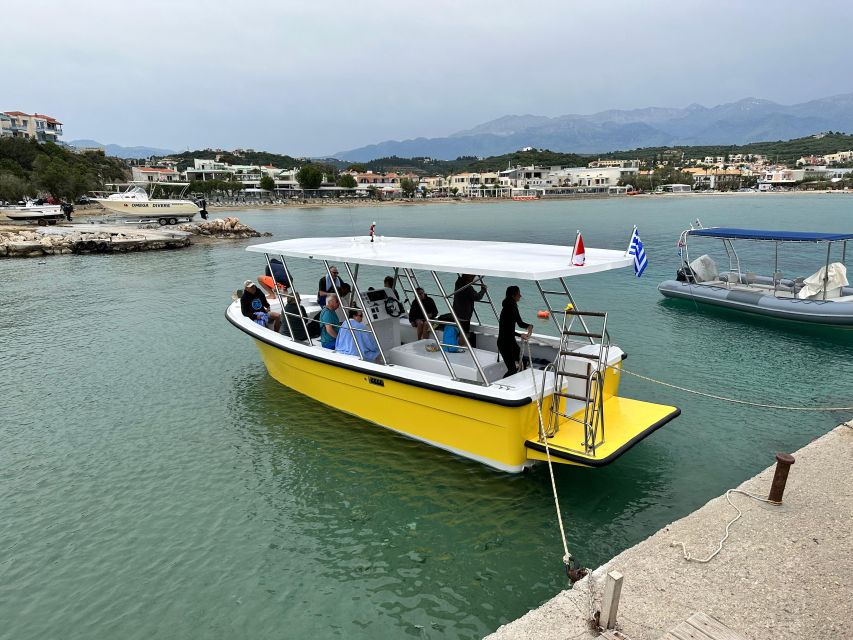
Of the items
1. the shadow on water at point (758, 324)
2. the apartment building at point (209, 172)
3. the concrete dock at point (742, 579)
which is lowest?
the shadow on water at point (758, 324)

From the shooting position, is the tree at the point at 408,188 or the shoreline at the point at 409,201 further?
the tree at the point at 408,188

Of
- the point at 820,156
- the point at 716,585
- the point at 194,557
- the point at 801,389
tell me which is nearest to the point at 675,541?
the point at 716,585

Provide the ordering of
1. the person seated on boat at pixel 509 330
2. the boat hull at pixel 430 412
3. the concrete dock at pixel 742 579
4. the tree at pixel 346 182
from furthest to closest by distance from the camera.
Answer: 1. the tree at pixel 346 182
2. the person seated on boat at pixel 509 330
3. the boat hull at pixel 430 412
4. the concrete dock at pixel 742 579

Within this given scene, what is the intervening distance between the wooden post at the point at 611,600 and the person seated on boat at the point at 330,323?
20.3ft

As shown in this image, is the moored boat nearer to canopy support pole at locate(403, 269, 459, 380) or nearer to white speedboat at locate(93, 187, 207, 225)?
canopy support pole at locate(403, 269, 459, 380)

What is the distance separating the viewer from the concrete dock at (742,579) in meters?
4.19

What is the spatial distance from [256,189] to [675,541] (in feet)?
449

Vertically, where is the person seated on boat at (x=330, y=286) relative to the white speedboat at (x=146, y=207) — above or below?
below

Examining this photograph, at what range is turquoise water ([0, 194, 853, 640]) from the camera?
219 inches

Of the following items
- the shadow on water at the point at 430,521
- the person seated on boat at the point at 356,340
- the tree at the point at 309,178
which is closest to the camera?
the shadow on water at the point at 430,521

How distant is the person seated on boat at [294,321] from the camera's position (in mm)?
9942

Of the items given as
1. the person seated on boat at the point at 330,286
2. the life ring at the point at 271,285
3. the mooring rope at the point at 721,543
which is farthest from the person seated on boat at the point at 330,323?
the mooring rope at the point at 721,543

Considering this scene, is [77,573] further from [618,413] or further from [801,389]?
[801,389]

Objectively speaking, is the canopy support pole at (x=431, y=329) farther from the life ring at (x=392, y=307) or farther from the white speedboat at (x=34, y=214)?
the white speedboat at (x=34, y=214)
